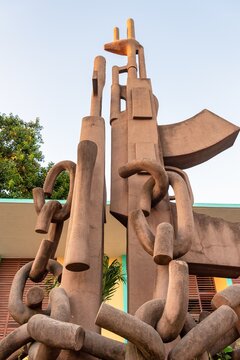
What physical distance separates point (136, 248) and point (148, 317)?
2.82 feet

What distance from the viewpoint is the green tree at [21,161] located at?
9.85m

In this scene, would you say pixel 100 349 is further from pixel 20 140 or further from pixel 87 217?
pixel 20 140

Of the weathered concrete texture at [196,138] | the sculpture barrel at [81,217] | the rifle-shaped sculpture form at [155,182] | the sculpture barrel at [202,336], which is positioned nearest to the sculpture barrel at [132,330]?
the sculpture barrel at [202,336]

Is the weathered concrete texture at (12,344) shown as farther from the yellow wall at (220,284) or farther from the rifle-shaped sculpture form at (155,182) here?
the yellow wall at (220,284)

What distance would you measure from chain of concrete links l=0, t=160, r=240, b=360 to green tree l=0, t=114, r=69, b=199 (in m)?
7.04

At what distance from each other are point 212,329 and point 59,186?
834cm

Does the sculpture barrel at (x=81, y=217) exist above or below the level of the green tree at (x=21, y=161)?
below

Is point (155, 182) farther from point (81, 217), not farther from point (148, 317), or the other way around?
point (148, 317)

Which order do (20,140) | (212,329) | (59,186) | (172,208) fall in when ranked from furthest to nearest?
1. (20,140)
2. (59,186)
3. (172,208)
4. (212,329)

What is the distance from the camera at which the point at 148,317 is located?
1.50 meters

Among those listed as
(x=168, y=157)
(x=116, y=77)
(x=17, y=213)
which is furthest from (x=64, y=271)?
(x=17, y=213)

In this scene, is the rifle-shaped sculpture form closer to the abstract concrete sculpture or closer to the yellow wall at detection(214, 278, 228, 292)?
the abstract concrete sculpture

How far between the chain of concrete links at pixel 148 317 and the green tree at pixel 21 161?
23.1ft

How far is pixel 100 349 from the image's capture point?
1552 mm
